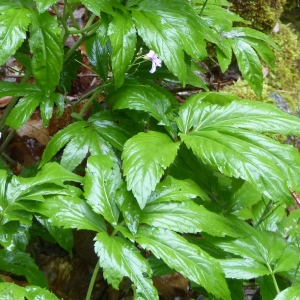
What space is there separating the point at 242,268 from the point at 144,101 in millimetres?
560

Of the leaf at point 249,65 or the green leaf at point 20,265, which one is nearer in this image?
the green leaf at point 20,265

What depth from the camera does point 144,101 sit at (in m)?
1.31

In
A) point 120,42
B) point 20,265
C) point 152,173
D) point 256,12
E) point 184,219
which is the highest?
point 120,42

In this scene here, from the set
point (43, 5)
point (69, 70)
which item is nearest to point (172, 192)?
point (43, 5)

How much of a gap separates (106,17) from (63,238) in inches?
25.0

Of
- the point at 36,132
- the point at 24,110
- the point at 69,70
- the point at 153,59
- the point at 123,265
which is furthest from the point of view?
the point at 36,132

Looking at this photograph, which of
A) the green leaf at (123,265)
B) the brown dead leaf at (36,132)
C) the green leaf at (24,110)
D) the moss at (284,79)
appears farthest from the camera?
the moss at (284,79)

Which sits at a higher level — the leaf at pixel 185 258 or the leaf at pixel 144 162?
the leaf at pixel 144 162

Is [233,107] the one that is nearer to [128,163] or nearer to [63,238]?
[128,163]

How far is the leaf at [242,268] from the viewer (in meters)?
1.09

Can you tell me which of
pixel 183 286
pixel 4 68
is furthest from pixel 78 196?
pixel 4 68

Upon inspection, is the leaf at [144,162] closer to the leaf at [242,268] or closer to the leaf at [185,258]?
the leaf at [185,258]

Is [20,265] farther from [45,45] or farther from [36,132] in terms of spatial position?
[36,132]

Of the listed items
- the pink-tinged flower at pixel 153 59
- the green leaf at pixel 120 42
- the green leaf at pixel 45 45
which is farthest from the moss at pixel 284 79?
the green leaf at pixel 45 45
